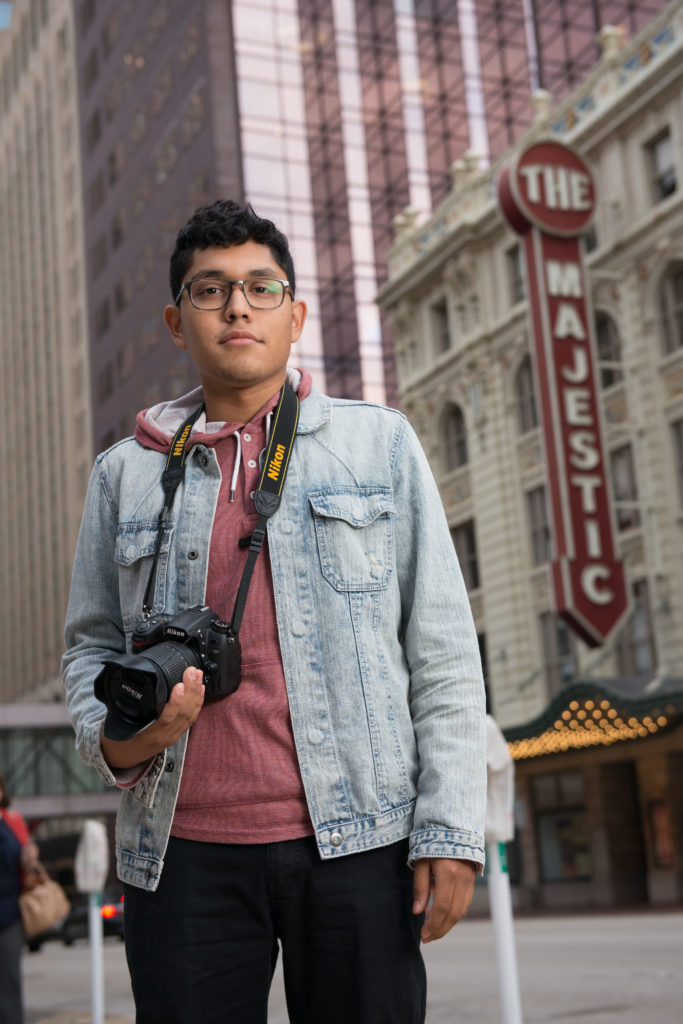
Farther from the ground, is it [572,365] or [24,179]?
[24,179]

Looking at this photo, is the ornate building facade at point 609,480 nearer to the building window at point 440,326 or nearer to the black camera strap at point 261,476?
the building window at point 440,326

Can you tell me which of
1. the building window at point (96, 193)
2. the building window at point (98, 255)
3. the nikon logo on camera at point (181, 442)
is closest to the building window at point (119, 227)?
the building window at point (98, 255)

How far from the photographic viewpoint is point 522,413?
34.7 metres

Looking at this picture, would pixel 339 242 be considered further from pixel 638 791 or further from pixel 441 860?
pixel 441 860

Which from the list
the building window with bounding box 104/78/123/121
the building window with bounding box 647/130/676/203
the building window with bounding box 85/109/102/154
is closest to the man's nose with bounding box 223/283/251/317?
the building window with bounding box 647/130/676/203

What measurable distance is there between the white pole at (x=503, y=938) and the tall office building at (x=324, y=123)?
42189mm

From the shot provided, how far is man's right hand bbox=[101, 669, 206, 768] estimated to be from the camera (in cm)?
252

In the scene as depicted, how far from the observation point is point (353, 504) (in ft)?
9.46

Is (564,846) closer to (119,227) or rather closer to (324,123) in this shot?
(324,123)

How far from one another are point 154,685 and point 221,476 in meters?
0.63

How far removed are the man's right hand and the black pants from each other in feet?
0.72

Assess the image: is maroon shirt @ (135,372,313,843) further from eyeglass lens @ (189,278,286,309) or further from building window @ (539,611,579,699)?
building window @ (539,611,579,699)

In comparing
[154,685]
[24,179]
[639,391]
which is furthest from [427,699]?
[24,179]

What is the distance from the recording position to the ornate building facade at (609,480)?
28719 mm
